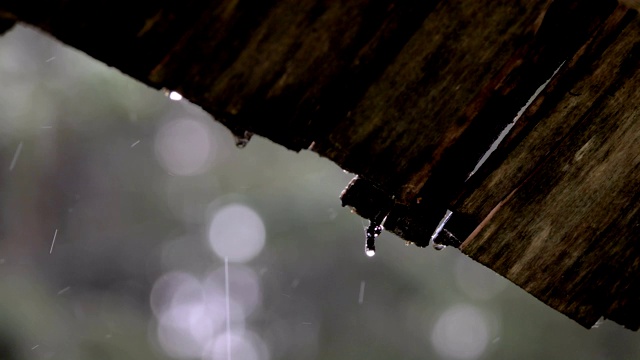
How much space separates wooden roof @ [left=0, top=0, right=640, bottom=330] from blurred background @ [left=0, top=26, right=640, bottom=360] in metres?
9.04

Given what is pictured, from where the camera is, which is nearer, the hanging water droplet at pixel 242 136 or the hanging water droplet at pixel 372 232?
the hanging water droplet at pixel 242 136

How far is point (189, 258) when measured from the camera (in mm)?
16109

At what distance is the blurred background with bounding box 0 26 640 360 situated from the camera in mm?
10125

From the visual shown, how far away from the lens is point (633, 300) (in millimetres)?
1625

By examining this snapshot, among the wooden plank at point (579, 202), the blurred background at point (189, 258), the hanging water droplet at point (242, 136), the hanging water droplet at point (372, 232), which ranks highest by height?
the wooden plank at point (579, 202)

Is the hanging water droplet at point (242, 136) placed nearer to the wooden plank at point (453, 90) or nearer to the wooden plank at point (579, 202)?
the wooden plank at point (453, 90)

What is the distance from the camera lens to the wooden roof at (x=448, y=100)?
3.41 feet

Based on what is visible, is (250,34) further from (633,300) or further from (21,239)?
(21,239)

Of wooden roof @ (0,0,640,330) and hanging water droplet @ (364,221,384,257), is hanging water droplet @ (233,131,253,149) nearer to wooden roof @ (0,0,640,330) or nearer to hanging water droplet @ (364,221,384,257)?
wooden roof @ (0,0,640,330)

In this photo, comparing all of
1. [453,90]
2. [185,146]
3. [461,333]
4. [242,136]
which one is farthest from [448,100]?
[185,146]

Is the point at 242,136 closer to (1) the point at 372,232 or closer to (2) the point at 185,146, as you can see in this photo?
(1) the point at 372,232

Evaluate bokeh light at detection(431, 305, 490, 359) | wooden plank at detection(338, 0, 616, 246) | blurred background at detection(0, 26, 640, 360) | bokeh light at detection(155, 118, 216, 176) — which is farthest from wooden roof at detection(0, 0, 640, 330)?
bokeh light at detection(155, 118, 216, 176)

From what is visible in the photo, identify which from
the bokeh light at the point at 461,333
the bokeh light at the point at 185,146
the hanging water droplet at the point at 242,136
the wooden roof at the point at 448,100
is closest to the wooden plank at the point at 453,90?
the wooden roof at the point at 448,100

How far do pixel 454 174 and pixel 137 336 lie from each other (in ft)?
35.5
